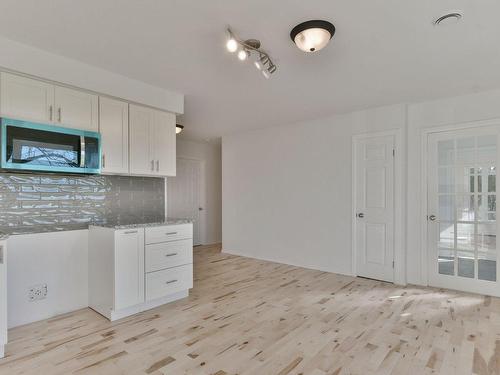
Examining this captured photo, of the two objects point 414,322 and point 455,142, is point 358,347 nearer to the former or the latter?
point 414,322

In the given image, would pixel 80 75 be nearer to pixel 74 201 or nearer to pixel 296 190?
pixel 74 201

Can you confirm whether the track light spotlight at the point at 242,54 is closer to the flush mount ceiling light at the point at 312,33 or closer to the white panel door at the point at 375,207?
the flush mount ceiling light at the point at 312,33

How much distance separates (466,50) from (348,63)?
931 millimetres

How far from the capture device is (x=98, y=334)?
2508 millimetres

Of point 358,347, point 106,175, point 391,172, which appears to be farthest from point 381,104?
point 106,175

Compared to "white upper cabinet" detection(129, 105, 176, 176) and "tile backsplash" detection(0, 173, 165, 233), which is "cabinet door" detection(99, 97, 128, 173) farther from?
"tile backsplash" detection(0, 173, 165, 233)

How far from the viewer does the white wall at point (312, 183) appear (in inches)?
150

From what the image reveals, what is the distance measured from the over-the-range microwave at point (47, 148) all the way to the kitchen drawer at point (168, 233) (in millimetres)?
807

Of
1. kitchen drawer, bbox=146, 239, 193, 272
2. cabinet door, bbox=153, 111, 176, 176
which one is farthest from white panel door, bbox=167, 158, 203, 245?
kitchen drawer, bbox=146, 239, 193, 272

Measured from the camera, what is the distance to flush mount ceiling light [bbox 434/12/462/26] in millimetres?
1972

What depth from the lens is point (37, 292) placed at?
9.04 ft

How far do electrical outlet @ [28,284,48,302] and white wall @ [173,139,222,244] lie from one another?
4.08 metres

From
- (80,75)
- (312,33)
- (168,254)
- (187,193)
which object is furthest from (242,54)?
(187,193)

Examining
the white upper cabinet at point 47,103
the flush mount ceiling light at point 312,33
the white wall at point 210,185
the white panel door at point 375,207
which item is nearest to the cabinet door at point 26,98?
the white upper cabinet at point 47,103
